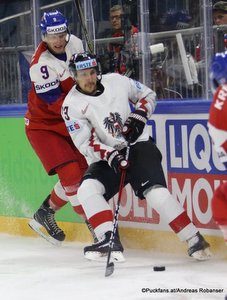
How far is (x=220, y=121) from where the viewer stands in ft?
12.4

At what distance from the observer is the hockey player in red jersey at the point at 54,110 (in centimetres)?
588

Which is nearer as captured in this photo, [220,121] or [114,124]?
[220,121]

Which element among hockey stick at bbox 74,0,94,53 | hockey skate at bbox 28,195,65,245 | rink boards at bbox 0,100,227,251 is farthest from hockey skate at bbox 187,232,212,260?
hockey stick at bbox 74,0,94,53

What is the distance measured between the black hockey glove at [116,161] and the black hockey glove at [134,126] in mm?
108

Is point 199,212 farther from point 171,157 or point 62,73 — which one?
point 62,73

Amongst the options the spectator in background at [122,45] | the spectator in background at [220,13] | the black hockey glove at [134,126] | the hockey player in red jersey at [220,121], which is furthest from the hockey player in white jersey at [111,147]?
the hockey player in red jersey at [220,121]

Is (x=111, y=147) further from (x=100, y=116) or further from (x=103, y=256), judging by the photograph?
(x=103, y=256)

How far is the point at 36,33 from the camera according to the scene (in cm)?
705

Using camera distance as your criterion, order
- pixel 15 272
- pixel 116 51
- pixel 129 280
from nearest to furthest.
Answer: pixel 129 280, pixel 15 272, pixel 116 51

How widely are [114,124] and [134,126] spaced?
0.16 metres

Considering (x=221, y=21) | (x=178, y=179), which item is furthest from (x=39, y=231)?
(x=221, y=21)

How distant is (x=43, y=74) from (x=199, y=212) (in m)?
1.18

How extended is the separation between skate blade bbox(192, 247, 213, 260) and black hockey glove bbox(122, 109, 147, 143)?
66 cm

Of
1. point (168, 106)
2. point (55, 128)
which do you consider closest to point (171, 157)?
point (168, 106)
